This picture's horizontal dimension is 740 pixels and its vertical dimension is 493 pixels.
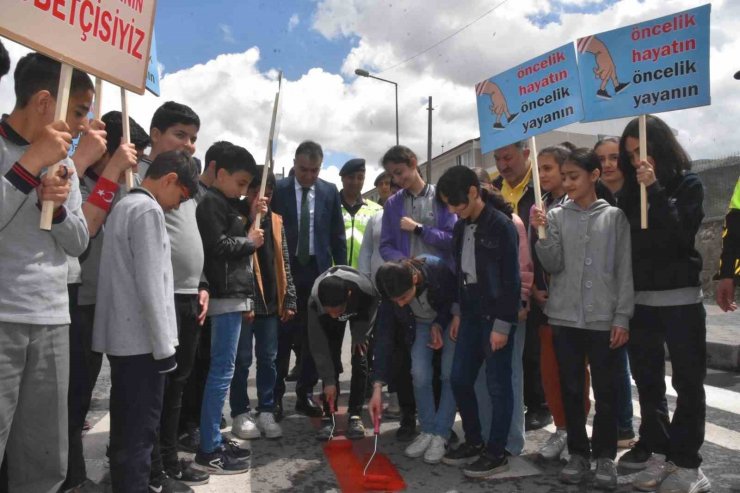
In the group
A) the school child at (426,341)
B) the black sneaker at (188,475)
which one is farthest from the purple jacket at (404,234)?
the black sneaker at (188,475)

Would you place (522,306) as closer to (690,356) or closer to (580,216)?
(580,216)

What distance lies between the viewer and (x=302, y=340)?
15.9ft

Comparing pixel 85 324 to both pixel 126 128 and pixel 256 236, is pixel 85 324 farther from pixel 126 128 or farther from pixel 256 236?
pixel 256 236

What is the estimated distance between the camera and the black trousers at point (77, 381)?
282 centimetres

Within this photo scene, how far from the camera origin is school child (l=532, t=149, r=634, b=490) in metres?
3.23

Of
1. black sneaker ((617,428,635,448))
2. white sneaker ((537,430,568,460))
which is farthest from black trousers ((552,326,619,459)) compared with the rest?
black sneaker ((617,428,635,448))

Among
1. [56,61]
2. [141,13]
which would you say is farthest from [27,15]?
[141,13]

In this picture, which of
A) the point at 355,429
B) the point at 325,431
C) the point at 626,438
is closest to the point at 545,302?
the point at 626,438

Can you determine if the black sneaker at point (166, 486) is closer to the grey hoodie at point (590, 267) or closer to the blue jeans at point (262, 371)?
the blue jeans at point (262, 371)

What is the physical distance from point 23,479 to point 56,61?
165cm

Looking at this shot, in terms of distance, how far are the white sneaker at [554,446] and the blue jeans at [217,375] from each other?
1.90 m

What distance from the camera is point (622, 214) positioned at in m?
3.35

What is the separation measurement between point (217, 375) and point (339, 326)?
0.98 metres

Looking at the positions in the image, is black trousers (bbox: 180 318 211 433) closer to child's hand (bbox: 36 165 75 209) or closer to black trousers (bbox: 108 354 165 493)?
black trousers (bbox: 108 354 165 493)
